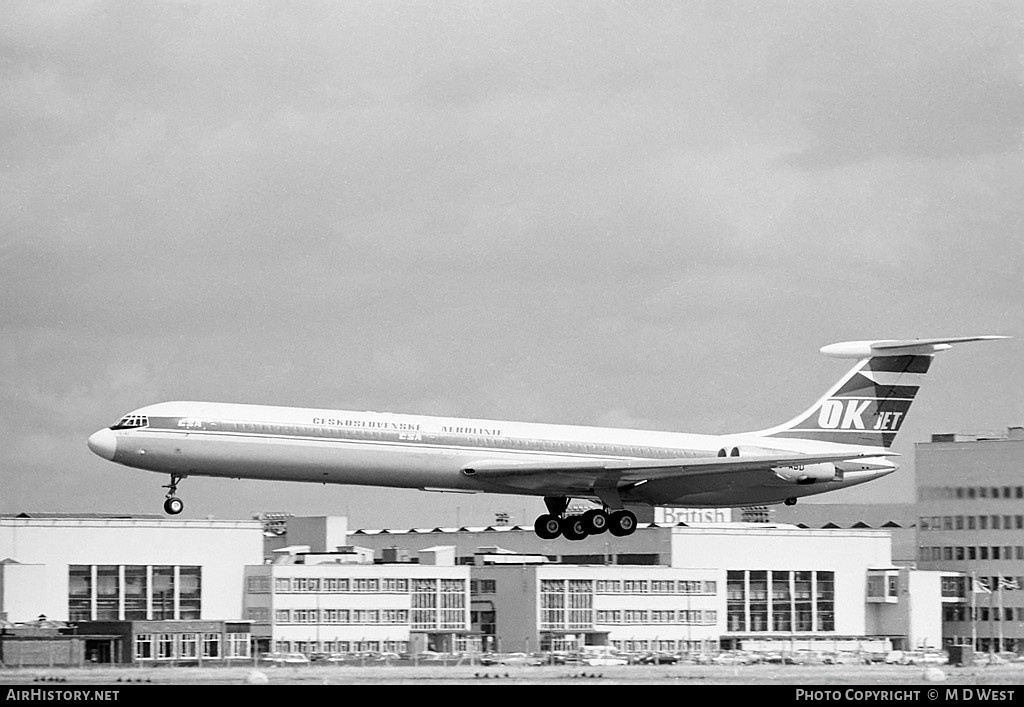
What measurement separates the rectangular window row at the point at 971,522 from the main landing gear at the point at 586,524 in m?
53.2

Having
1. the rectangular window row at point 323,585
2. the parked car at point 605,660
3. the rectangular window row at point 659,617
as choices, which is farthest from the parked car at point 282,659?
the rectangular window row at point 659,617

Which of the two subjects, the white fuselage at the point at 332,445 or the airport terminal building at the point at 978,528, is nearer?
the white fuselage at the point at 332,445

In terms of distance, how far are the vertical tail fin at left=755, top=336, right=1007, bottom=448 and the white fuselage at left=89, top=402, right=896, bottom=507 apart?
13.7 m

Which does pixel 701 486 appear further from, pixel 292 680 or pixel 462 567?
pixel 462 567

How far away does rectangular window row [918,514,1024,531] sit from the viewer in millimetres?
131500

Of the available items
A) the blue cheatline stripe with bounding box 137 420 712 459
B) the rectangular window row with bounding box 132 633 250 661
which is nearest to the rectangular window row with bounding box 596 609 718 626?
the rectangular window row with bounding box 132 633 250 661

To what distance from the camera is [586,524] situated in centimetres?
8288

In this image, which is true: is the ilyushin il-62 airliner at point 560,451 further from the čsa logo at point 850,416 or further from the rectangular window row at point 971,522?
the rectangular window row at point 971,522

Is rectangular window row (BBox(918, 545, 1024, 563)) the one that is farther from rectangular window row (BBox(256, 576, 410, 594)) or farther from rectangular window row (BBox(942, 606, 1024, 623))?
rectangular window row (BBox(256, 576, 410, 594))

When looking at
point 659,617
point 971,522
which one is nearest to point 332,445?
point 659,617

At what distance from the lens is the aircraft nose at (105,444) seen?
76812mm

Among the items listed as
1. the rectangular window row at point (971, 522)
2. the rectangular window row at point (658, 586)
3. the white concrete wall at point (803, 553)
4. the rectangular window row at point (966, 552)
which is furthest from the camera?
the white concrete wall at point (803, 553)

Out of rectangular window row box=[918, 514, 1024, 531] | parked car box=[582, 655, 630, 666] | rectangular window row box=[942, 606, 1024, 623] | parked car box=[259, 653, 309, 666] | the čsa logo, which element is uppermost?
the čsa logo

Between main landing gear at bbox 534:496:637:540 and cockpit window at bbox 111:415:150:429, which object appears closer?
cockpit window at bbox 111:415:150:429
